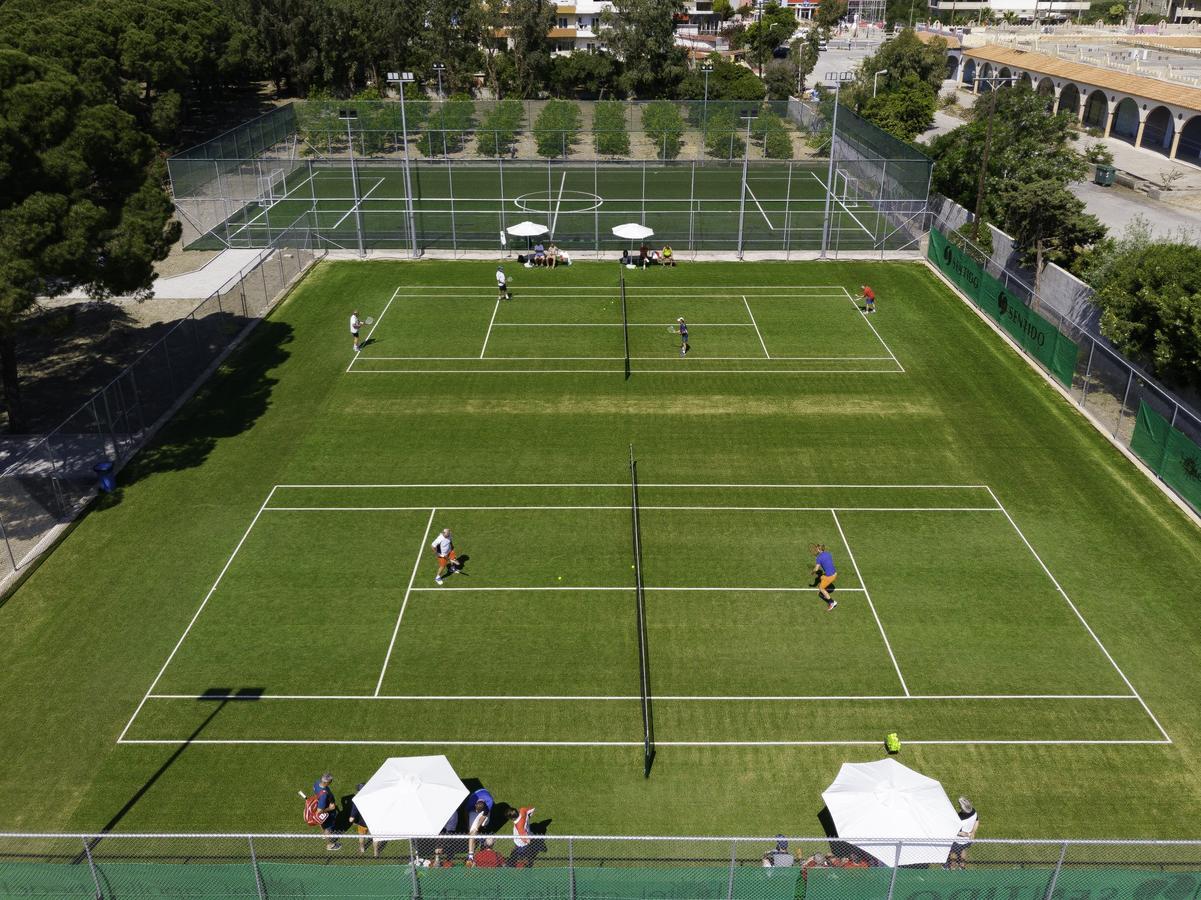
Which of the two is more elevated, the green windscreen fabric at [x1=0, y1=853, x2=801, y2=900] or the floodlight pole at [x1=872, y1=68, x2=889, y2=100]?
the floodlight pole at [x1=872, y1=68, x2=889, y2=100]

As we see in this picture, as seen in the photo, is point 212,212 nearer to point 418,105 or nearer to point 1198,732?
point 418,105

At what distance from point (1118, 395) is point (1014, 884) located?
23050mm

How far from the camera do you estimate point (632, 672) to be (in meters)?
20.6

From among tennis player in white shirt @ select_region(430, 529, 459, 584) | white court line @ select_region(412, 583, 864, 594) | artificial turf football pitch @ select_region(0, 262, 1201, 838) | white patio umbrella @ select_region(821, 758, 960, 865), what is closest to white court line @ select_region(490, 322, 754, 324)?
artificial turf football pitch @ select_region(0, 262, 1201, 838)

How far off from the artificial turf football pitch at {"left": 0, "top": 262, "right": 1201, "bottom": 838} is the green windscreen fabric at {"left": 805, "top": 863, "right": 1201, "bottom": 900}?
287 cm

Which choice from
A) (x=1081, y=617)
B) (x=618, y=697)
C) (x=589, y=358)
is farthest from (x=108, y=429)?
(x=1081, y=617)

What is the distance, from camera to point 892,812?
15258mm

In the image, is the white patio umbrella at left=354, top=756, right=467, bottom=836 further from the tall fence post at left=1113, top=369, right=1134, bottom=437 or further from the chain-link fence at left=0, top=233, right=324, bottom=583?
the tall fence post at left=1113, top=369, right=1134, bottom=437

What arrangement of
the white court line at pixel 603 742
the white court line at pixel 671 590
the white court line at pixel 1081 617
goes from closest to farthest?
1. the white court line at pixel 603 742
2. the white court line at pixel 1081 617
3. the white court line at pixel 671 590

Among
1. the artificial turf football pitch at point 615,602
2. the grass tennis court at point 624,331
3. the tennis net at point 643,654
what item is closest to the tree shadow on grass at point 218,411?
the artificial turf football pitch at point 615,602

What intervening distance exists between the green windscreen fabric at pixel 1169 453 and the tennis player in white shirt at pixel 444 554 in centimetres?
1990

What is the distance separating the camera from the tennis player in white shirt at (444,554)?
22.9m

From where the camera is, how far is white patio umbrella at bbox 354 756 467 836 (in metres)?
15.3

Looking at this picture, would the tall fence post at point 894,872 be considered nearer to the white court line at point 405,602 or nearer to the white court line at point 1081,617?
the white court line at point 1081,617
